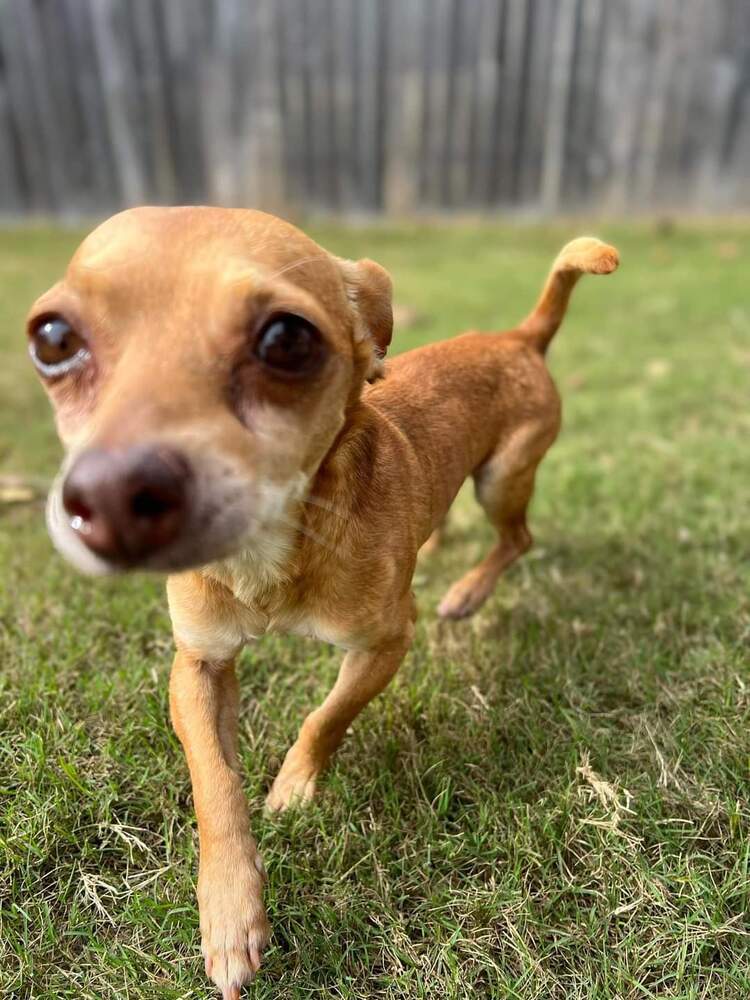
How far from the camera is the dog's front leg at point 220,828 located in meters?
1.72

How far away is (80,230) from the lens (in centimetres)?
924

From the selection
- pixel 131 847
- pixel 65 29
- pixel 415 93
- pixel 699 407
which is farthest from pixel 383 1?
pixel 131 847

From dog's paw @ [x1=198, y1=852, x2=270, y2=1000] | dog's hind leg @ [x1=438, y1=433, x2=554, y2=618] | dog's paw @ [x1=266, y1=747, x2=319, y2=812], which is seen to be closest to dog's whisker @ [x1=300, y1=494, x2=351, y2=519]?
dog's paw @ [x1=266, y1=747, x2=319, y2=812]

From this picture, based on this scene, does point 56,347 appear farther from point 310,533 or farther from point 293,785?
point 293,785

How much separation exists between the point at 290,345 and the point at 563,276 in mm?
1704

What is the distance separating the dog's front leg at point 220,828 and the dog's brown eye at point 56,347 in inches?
34.1

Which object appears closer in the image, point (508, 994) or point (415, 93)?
point (508, 994)

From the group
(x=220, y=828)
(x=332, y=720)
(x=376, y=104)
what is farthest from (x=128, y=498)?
(x=376, y=104)

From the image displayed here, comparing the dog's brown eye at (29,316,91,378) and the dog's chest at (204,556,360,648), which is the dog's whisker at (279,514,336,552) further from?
the dog's brown eye at (29,316,91,378)

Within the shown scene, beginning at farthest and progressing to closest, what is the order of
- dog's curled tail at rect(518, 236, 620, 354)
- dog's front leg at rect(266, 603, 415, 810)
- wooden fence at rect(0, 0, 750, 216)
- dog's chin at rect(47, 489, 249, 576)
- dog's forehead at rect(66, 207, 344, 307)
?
wooden fence at rect(0, 0, 750, 216)
dog's curled tail at rect(518, 236, 620, 354)
dog's front leg at rect(266, 603, 415, 810)
dog's forehead at rect(66, 207, 344, 307)
dog's chin at rect(47, 489, 249, 576)

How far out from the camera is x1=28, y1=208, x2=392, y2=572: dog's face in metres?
1.29

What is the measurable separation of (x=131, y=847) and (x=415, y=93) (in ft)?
28.5

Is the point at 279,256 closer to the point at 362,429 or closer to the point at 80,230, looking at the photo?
the point at 362,429

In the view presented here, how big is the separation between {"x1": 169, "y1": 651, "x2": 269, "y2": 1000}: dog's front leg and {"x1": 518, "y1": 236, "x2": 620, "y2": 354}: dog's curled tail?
172cm
